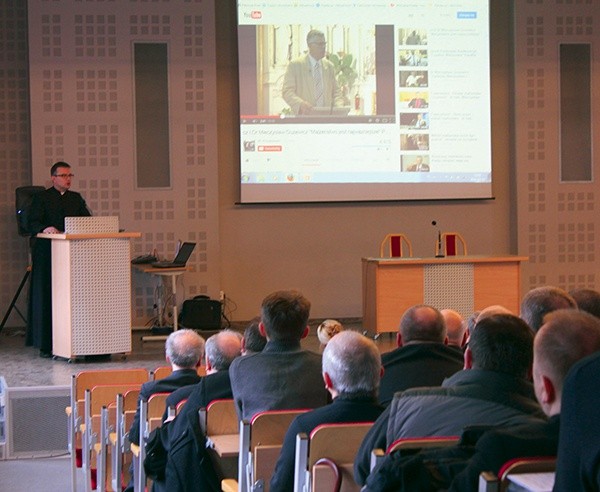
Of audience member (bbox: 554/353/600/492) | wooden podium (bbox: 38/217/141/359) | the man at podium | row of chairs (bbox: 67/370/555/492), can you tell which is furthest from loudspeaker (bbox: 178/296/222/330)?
audience member (bbox: 554/353/600/492)

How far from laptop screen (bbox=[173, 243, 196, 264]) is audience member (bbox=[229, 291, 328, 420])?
5972 mm

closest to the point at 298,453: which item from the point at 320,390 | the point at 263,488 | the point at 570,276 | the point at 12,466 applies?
the point at 263,488

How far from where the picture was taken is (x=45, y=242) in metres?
8.33

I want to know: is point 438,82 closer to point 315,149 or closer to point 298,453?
point 315,149

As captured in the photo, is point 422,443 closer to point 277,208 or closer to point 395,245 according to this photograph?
point 395,245

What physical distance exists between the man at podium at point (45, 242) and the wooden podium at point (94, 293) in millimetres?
364

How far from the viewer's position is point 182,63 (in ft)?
34.4

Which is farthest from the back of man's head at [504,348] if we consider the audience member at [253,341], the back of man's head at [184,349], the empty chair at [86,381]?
the empty chair at [86,381]

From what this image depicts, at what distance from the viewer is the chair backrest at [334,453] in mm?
2705

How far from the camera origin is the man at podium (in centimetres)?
828

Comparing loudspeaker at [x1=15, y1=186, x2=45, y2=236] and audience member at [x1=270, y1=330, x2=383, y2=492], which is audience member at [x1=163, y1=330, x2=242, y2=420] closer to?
audience member at [x1=270, y1=330, x2=383, y2=492]

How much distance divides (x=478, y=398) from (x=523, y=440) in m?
0.58

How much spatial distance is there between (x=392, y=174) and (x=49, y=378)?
4.87 m

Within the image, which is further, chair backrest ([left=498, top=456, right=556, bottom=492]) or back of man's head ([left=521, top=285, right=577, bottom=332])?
back of man's head ([left=521, top=285, right=577, bottom=332])
